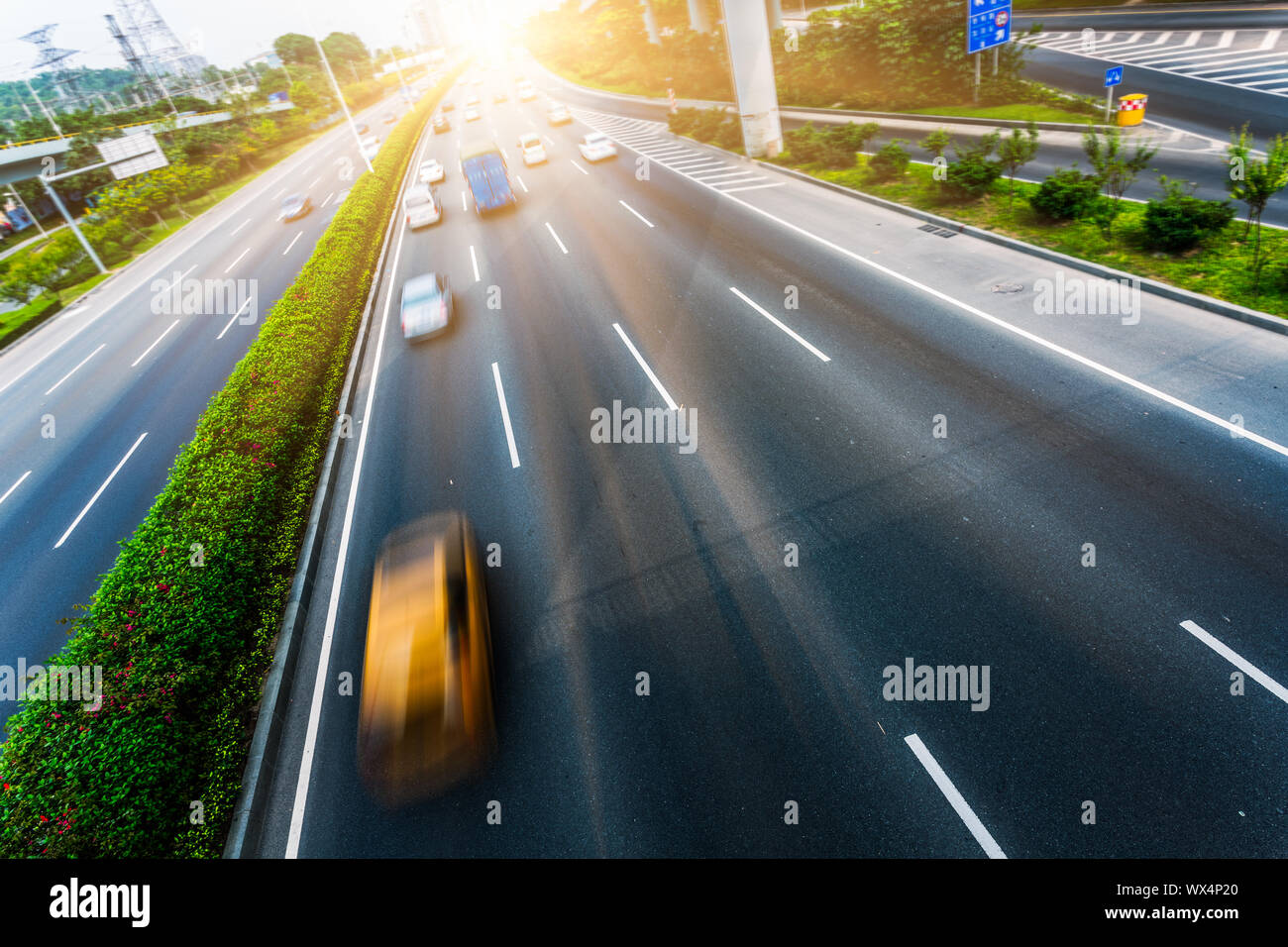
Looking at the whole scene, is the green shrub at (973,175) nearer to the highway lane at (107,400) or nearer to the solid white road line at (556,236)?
the solid white road line at (556,236)

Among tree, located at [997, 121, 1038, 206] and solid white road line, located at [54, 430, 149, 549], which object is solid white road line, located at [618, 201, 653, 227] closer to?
tree, located at [997, 121, 1038, 206]

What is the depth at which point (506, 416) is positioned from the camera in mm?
12930

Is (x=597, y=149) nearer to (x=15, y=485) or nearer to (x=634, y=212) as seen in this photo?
(x=634, y=212)

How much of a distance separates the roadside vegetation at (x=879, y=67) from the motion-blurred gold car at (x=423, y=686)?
2990cm

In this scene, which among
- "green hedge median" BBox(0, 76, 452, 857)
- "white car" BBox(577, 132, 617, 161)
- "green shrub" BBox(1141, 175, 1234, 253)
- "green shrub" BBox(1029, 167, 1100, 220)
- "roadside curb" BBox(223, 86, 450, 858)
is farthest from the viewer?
"white car" BBox(577, 132, 617, 161)

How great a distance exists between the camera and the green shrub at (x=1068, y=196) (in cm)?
1455

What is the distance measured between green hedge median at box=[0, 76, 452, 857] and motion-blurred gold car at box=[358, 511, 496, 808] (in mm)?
2148

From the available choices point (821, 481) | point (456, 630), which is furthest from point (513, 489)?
point (821, 481)

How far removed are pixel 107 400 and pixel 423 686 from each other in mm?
21007

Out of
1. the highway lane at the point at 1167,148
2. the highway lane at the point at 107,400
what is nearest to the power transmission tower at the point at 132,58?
the highway lane at the point at 107,400

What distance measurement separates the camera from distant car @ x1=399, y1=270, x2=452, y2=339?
17.0 meters

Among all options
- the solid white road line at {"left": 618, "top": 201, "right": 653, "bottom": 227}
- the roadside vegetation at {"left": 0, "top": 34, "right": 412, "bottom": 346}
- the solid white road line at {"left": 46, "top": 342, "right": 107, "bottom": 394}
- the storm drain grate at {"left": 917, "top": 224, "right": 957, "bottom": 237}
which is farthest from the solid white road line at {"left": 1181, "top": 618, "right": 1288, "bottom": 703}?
the roadside vegetation at {"left": 0, "top": 34, "right": 412, "bottom": 346}
